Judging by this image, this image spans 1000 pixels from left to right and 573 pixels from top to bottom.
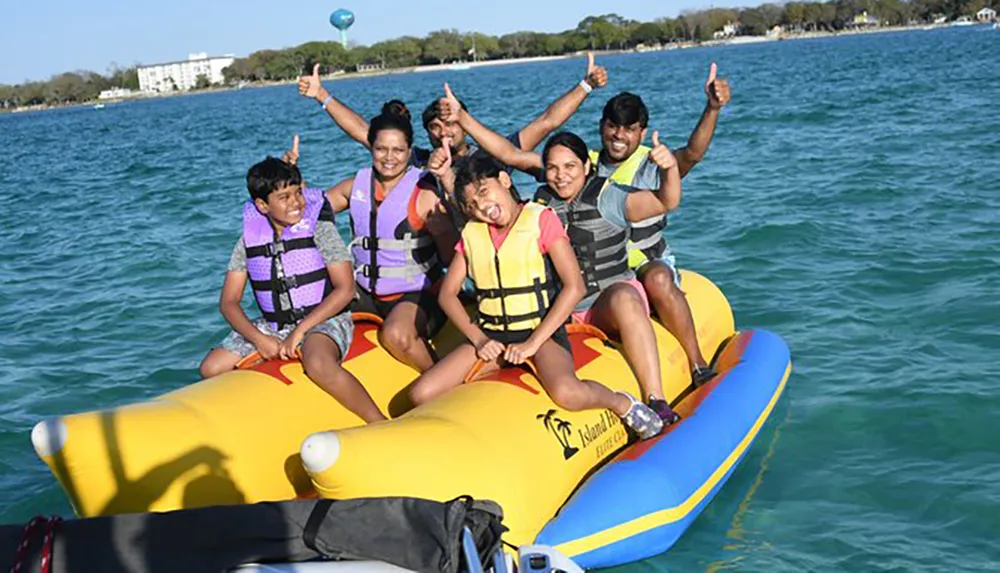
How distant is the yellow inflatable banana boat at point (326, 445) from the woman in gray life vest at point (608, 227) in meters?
0.14

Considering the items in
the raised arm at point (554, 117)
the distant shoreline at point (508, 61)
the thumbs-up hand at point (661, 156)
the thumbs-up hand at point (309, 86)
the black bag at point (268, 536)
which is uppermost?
the distant shoreline at point (508, 61)

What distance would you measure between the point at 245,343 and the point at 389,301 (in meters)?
0.68

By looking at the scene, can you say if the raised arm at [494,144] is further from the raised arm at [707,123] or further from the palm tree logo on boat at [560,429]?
the palm tree logo on boat at [560,429]

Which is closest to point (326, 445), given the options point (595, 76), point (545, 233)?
point (545, 233)

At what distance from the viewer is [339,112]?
17.2ft

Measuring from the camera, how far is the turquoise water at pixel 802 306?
4.41 meters

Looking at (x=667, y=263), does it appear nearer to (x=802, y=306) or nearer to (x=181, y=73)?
(x=802, y=306)

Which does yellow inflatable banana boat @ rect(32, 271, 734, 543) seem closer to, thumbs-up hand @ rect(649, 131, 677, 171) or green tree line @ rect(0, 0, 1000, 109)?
thumbs-up hand @ rect(649, 131, 677, 171)

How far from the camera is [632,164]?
4.74 m

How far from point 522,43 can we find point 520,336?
118m

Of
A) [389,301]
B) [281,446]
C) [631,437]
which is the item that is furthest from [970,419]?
[281,446]

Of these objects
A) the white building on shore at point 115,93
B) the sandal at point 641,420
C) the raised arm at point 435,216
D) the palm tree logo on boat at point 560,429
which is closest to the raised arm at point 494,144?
the raised arm at point 435,216

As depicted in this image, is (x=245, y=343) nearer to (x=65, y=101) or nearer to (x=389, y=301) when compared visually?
(x=389, y=301)

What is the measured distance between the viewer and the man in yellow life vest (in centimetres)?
466
